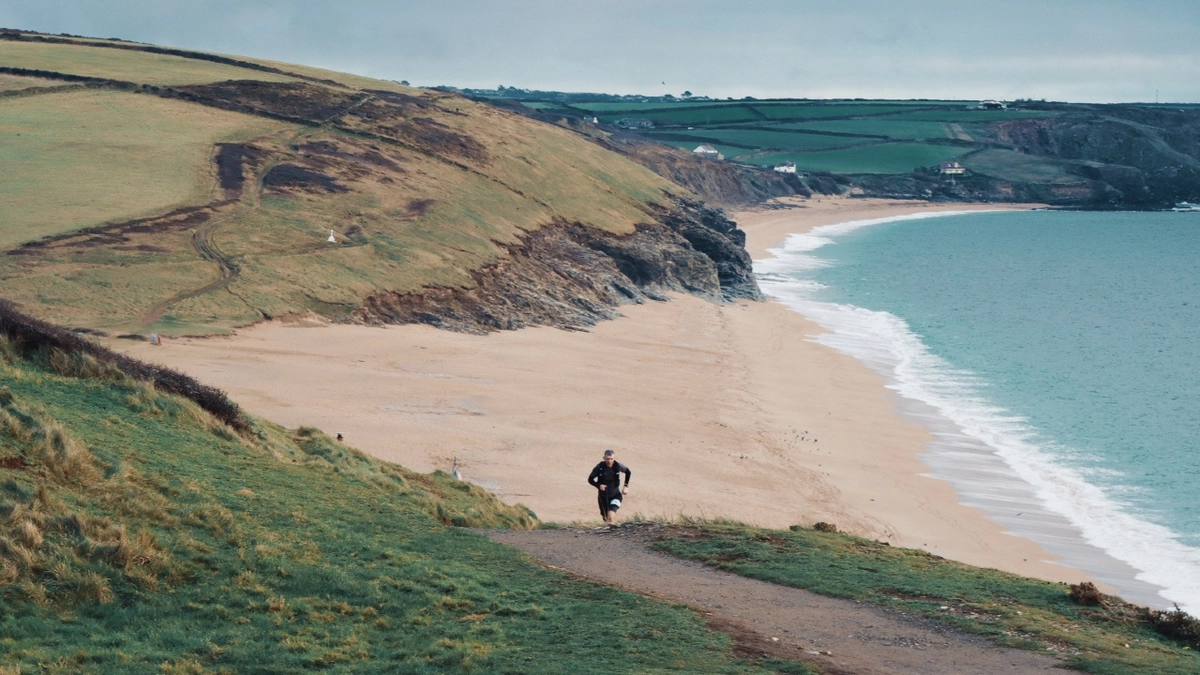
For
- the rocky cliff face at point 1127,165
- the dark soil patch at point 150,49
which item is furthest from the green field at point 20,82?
the rocky cliff face at point 1127,165

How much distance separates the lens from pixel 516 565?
48.8 feet

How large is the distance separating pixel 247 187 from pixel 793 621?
49.5 m

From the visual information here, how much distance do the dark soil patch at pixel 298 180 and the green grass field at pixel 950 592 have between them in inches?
1760

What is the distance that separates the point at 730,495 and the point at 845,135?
567 ft

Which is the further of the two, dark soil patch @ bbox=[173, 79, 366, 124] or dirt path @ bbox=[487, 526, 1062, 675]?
dark soil patch @ bbox=[173, 79, 366, 124]

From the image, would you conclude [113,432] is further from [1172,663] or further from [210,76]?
[210,76]

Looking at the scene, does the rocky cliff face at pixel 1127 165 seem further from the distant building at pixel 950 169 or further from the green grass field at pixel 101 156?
the green grass field at pixel 101 156

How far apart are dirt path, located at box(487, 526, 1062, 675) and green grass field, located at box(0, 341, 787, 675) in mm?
593

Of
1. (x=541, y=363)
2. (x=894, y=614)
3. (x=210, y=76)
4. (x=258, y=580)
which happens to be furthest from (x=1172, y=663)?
(x=210, y=76)

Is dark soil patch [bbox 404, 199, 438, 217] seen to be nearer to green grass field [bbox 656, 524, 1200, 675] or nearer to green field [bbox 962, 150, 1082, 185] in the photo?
green grass field [bbox 656, 524, 1200, 675]

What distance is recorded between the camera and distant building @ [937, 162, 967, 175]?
176 m

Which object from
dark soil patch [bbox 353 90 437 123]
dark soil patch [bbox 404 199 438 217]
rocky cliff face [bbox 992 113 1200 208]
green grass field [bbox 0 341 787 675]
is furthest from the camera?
rocky cliff face [bbox 992 113 1200 208]

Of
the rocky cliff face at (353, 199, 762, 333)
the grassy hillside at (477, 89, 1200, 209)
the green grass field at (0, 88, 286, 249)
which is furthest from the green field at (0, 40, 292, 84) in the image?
the grassy hillside at (477, 89, 1200, 209)

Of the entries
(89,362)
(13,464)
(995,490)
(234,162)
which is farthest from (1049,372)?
(13,464)
